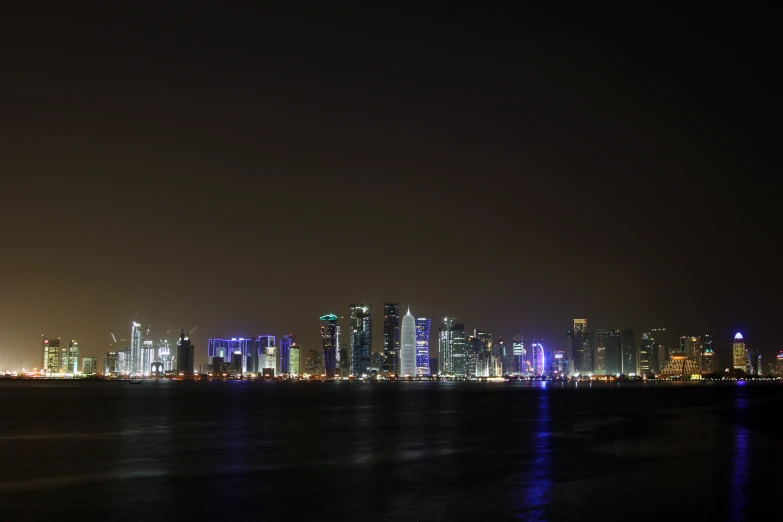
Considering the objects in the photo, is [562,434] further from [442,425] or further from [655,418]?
[655,418]

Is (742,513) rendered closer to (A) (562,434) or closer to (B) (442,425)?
(A) (562,434)

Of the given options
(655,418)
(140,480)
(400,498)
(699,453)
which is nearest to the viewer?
(400,498)

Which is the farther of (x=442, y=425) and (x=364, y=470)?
(x=442, y=425)

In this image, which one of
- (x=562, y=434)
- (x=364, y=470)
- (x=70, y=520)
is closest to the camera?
(x=70, y=520)

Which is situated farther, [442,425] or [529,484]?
[442,425]

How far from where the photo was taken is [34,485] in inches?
1158

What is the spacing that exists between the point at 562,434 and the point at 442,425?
11.7 metres

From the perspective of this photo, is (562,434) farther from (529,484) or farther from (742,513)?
(742,513)

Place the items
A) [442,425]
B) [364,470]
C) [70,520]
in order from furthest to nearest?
[442,425] → [364,470] → [70,520]

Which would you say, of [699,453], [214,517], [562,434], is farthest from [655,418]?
[214,517]

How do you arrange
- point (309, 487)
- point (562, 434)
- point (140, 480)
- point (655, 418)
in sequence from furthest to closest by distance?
point (655, 418) < point (562, 434) < point (140, 480) < point (309, 487)

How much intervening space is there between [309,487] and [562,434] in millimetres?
28415

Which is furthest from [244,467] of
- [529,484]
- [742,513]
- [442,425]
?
[442,425]

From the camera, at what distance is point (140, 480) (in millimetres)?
30719
